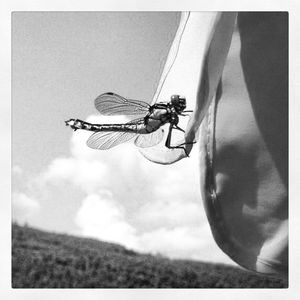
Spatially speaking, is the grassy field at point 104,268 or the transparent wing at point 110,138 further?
the grassy field at point 104,268

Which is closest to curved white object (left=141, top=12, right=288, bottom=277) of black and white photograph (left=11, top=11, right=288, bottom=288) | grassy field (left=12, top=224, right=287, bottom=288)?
black and white photograph (left=11, top=11, right=288, bottom=288)

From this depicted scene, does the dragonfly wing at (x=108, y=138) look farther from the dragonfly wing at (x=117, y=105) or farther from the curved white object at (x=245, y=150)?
the curved white object at (x=245, y=150)

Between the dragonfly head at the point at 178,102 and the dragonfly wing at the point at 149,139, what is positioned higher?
the dragonfly head at the point at 178,102

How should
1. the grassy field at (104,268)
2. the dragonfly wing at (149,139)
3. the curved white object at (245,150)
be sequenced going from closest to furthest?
the curved white object at (245,150)
the dragonfly wing at (149,139)
the grassy field at (104,268)

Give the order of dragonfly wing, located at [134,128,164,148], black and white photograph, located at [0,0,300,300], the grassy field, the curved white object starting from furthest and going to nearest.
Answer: the grassy field
black and white photograph, located at [0,0,300,300]
dragonfly wing, located at [134,128,164,148]
the curved white object

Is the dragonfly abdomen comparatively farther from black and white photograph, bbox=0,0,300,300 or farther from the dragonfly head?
the dragonfly head

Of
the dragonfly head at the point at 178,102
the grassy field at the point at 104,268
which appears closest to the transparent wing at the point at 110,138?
the dragonfly head at the point at 178,102

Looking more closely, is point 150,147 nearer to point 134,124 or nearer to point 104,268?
point 134,124

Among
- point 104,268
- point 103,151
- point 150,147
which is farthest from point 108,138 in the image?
point 104,268
